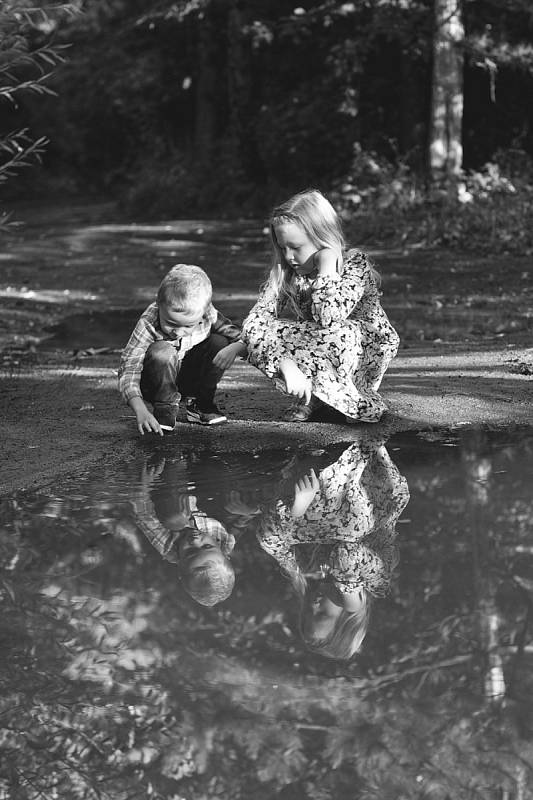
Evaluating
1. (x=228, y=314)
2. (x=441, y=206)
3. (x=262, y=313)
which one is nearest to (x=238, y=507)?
(x=262, y=313)

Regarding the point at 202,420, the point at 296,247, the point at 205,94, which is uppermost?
the point at 296,247

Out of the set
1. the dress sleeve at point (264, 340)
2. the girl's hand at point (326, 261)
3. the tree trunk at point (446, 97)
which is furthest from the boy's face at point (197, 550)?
the tree trunk at point (446, 97)

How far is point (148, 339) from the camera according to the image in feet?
18.2

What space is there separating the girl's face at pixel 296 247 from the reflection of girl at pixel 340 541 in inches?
40.3

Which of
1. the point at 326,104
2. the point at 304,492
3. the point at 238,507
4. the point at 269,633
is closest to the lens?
the point at 269,633

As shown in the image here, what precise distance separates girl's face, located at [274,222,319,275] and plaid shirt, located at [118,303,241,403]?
456mm

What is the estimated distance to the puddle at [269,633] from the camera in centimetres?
258

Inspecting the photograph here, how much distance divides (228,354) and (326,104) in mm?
16210

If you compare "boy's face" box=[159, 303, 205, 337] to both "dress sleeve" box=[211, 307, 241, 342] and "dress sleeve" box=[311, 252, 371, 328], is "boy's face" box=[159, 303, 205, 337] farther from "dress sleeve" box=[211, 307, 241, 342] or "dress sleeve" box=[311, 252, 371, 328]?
"dress sleeve" box=[311, 252, 371, 328]

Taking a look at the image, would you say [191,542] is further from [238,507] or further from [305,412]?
[305,412]

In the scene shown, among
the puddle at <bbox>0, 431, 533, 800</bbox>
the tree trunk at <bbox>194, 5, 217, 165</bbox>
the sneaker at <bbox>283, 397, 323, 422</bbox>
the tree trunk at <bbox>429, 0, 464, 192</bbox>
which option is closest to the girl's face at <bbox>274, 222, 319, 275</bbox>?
the sneaker at <bbox>283, 397, 323, 422</bbox>

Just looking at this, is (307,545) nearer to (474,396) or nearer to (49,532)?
(49,532)

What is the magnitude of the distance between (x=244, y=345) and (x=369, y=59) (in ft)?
52.6

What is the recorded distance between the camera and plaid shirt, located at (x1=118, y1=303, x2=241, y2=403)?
550cm
